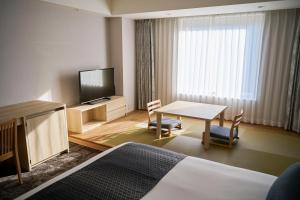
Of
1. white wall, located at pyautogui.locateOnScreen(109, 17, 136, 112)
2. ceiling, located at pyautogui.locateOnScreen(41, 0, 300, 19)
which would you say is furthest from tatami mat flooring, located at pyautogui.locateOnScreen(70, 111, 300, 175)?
ceiling, located at pyautogui.locateOnScreen(41, 0, 300, 19)

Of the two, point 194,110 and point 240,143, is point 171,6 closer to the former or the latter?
point 194,110

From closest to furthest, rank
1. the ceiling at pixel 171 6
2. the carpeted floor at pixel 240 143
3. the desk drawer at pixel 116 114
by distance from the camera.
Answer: the carpeted floor at pixel 240 143, the ceiling at pixel 171 6, the desk drawer at pixel 116 114

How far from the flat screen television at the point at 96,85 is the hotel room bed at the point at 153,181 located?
2.64 metres

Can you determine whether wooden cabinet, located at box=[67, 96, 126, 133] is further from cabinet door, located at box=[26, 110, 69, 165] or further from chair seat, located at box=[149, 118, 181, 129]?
chair seat, located at box=[149, 118, 181, 129]

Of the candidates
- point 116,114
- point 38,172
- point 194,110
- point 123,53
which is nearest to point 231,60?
point 194,110

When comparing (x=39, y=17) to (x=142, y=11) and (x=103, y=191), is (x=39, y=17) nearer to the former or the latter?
(x=142, y=11)

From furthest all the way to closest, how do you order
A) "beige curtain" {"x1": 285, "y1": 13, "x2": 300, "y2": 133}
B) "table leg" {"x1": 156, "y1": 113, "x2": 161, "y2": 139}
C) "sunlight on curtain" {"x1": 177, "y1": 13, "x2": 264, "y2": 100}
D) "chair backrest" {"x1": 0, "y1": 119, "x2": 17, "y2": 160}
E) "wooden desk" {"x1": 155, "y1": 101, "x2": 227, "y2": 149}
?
"sunlight on curtain" {"x1": 177, "y1": 13, "x2": 264, "y2": 100}, "beige curtain" {"x1": 285, "y1": 13, "x2": 300, "y2": 133}, "table leg" {"x1": 156, "y1": 113, "x2": 161, "y2": 139}, "wooden desk" {"x1": 155, "y1": 101, "x2": 227, "y2": 149}, "chair backrest" {"x1": 0, "y1": 119, "x2": 17, "y2": 160}

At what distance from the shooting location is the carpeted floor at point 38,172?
8.86 feet

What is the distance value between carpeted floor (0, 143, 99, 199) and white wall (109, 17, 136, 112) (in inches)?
88.8

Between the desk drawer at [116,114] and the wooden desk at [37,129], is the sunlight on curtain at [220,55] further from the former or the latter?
the wooden desk at [37,129]

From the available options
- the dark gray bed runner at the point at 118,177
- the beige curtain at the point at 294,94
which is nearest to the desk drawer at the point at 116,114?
the dark gray bed runner at the point at 118,177

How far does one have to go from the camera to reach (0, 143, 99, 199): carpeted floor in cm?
270

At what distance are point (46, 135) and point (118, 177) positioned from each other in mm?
1950

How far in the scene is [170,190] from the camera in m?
1.68
